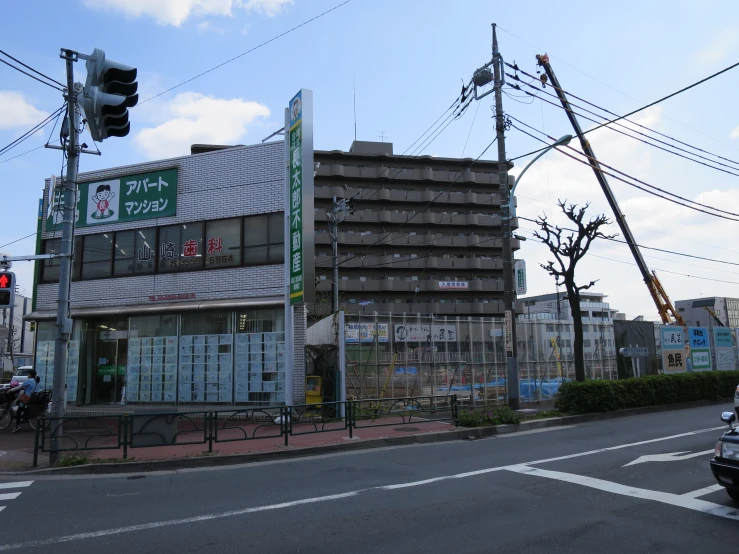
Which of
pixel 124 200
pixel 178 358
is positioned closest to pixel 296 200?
pixel 178 358

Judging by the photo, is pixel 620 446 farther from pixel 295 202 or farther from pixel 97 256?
pixel 97 256

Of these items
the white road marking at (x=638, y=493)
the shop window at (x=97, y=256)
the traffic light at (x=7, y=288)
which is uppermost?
the shop window at (x=97, y=256)

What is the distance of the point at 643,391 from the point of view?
1883 cm

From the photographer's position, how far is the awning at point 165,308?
1658 cm

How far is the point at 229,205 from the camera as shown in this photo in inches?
688

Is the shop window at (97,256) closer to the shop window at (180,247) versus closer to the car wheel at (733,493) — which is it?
the shop window at (180,247)

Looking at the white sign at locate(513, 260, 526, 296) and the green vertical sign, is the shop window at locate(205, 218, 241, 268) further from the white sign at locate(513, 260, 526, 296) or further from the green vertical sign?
the white sign at locate(513, 260, 526, 296)

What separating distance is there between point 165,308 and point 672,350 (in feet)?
67.2

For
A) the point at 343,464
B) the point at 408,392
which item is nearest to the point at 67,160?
the point at 343,464

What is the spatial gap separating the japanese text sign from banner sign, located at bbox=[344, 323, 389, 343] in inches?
109

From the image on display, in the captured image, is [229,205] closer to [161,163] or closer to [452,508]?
[161,163]

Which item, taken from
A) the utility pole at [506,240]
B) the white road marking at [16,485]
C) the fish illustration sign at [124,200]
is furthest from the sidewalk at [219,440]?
the fish illustration sign at [124,200]

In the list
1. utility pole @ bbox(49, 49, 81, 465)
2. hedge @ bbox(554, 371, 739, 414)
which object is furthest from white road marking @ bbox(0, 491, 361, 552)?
hedge @ bbox(554, 371, 739, 414)

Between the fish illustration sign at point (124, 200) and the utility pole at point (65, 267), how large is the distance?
6789mm
